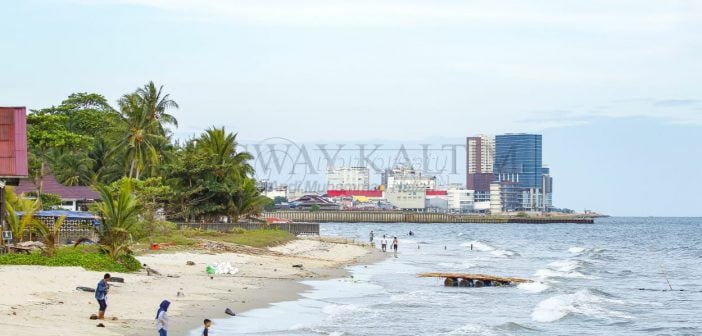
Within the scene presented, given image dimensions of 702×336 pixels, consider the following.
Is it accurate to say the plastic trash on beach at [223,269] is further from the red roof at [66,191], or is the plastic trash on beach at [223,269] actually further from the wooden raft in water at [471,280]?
the red roof at [66,191]

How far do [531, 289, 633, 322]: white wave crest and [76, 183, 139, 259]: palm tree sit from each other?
46.2 ft

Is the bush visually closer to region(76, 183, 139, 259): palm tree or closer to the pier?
region(76, 183, 139, 259): palm tree

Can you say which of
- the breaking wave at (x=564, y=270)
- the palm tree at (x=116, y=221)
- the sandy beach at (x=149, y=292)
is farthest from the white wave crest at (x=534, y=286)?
the palm tree at (x=116, y=221)

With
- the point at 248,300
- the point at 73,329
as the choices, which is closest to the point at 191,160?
the point at 248,300

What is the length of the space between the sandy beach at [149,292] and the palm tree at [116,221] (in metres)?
1.37

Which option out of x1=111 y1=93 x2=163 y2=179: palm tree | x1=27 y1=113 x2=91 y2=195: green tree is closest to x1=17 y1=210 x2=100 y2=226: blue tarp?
x1=27 y1=113 x2=91 y2=195: green tree

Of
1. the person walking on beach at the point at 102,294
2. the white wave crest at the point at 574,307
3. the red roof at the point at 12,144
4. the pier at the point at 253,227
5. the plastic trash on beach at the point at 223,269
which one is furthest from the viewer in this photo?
the pier at the point at 253,227

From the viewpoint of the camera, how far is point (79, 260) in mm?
30703

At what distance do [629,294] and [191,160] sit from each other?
3635 cm

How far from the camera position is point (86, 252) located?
1336 inches

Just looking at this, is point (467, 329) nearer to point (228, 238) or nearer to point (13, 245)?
point (13, 245)

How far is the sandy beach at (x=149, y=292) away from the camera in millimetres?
20391

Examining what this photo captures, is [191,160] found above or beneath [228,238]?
above

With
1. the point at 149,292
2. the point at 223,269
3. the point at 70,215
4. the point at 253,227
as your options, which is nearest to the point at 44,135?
the point at 70,215
